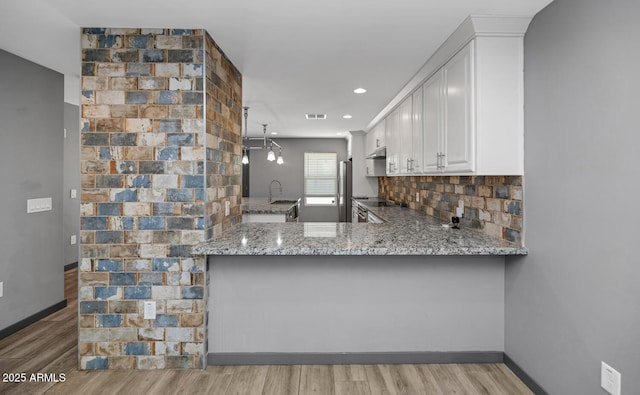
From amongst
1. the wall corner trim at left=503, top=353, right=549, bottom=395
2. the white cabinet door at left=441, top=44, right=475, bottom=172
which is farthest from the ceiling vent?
the wall corner trim at left=503, top=353, right=549, bottom=395

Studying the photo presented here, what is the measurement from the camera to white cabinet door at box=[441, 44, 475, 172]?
2393 millimetres

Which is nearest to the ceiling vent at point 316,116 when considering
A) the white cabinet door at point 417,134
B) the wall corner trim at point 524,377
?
the white cabinet door at point 417,134

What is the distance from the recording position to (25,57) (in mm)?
3215

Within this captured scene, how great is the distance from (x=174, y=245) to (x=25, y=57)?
91.8 inches

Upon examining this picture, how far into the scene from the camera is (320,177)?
28.2 feet

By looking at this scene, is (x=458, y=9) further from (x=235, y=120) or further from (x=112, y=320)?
(x=112, y=320)

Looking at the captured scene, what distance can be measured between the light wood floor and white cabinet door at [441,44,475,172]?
54.7 inches

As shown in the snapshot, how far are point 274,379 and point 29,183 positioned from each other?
2860 millimetres

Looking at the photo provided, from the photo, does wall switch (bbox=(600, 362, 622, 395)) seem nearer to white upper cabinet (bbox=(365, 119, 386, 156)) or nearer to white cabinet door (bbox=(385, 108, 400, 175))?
white cabinet door (bbox=(385, 108, 400, 175))

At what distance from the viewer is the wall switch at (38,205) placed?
3.35 metres

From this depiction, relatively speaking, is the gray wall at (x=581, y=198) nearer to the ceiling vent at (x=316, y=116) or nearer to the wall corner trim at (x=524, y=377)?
the wall corner trim at (x=524, y=377)

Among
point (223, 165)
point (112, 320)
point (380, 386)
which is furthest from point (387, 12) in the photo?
point (112, 320)

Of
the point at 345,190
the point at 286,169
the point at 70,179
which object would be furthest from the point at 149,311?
the point at 286,169

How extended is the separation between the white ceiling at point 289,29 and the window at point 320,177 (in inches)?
188
